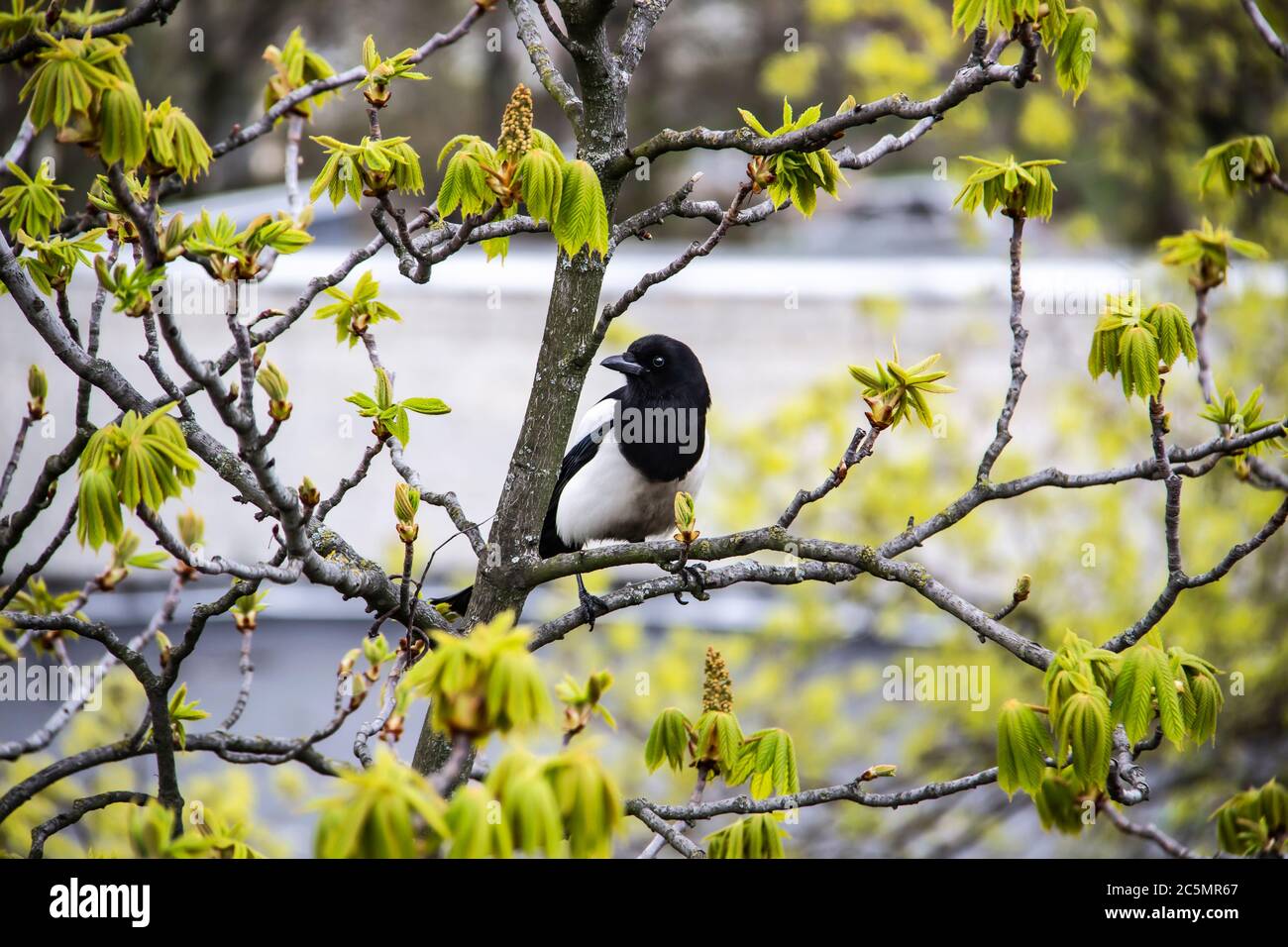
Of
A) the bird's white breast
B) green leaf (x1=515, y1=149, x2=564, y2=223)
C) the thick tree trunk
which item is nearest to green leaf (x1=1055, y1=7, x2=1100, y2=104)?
the thick tree trunk

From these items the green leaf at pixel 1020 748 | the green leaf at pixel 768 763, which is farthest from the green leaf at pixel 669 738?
the green leaf at pixel 1020 748

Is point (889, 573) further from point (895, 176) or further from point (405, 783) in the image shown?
point (895, 176)

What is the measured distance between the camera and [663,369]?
3777mm

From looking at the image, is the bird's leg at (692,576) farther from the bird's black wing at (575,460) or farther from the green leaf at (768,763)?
the bird's black wing at (575,460)

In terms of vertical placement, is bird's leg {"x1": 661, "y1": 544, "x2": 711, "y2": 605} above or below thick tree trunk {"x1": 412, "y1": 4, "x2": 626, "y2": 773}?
below

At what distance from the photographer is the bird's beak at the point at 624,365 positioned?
11.9ft

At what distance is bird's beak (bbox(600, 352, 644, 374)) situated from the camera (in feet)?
11.9

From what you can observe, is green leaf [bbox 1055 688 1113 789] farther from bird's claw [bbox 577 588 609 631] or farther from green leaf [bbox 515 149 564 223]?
green leaf [bbox 515 149 564 223]

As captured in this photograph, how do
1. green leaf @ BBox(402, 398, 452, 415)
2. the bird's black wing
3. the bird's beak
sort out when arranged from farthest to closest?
the bird's black wing, the bird's beak, green leaf @ BBox(402, 398, 452, 415)

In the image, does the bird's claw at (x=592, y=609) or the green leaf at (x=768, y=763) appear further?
the bird's claw at (x=592, y=609)

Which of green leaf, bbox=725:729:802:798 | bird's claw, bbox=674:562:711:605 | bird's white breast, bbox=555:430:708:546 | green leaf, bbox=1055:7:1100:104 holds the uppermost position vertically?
green leaf, bbox=1055:7:1100:104

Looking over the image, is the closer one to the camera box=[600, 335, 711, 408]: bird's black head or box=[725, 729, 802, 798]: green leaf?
box=[725, 729, 802, 798]: green leaf

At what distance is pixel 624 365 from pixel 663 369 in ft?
0.59
